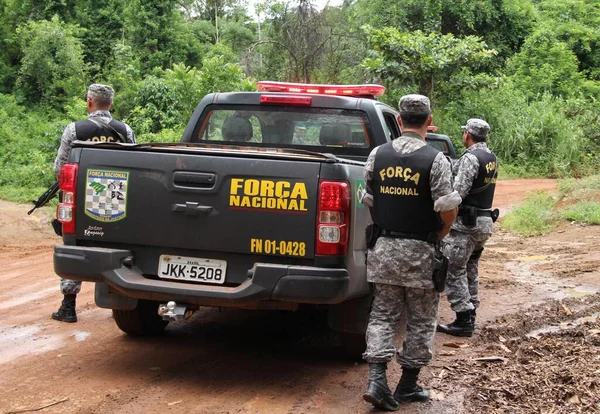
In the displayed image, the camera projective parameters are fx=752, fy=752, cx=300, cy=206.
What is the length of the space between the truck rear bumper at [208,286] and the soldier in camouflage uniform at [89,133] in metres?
1.58

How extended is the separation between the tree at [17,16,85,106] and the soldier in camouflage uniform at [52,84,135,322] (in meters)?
14.0

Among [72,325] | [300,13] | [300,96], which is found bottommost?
[72,325]

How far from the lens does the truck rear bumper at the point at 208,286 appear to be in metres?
4.37

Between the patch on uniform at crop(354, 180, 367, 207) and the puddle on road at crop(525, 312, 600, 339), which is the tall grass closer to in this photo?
the puddle on road at crop(525, 312, 600, 339)

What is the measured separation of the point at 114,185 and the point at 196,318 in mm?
2201

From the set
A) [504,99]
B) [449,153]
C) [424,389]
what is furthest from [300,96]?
[504,99]

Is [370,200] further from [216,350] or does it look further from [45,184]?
[45,184]

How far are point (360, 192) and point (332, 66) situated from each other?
17.9m

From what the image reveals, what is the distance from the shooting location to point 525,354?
5453 mm

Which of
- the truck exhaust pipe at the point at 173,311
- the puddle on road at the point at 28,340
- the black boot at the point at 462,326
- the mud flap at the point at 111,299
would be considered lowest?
the puddle on road at the point at 28,340

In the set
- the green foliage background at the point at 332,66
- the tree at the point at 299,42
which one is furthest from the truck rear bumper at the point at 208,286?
the tree at the point at 299,42

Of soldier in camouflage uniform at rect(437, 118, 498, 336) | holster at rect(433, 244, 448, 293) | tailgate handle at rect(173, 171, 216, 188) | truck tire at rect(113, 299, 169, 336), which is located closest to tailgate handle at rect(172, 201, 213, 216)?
tailgate handle at rect(173, 171, 216, 188)

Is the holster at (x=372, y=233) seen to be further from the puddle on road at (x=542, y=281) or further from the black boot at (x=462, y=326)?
the puddle on road at (x=542, y=281)

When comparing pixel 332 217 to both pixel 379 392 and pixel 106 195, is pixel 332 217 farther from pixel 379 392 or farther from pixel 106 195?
pixel 106 195
